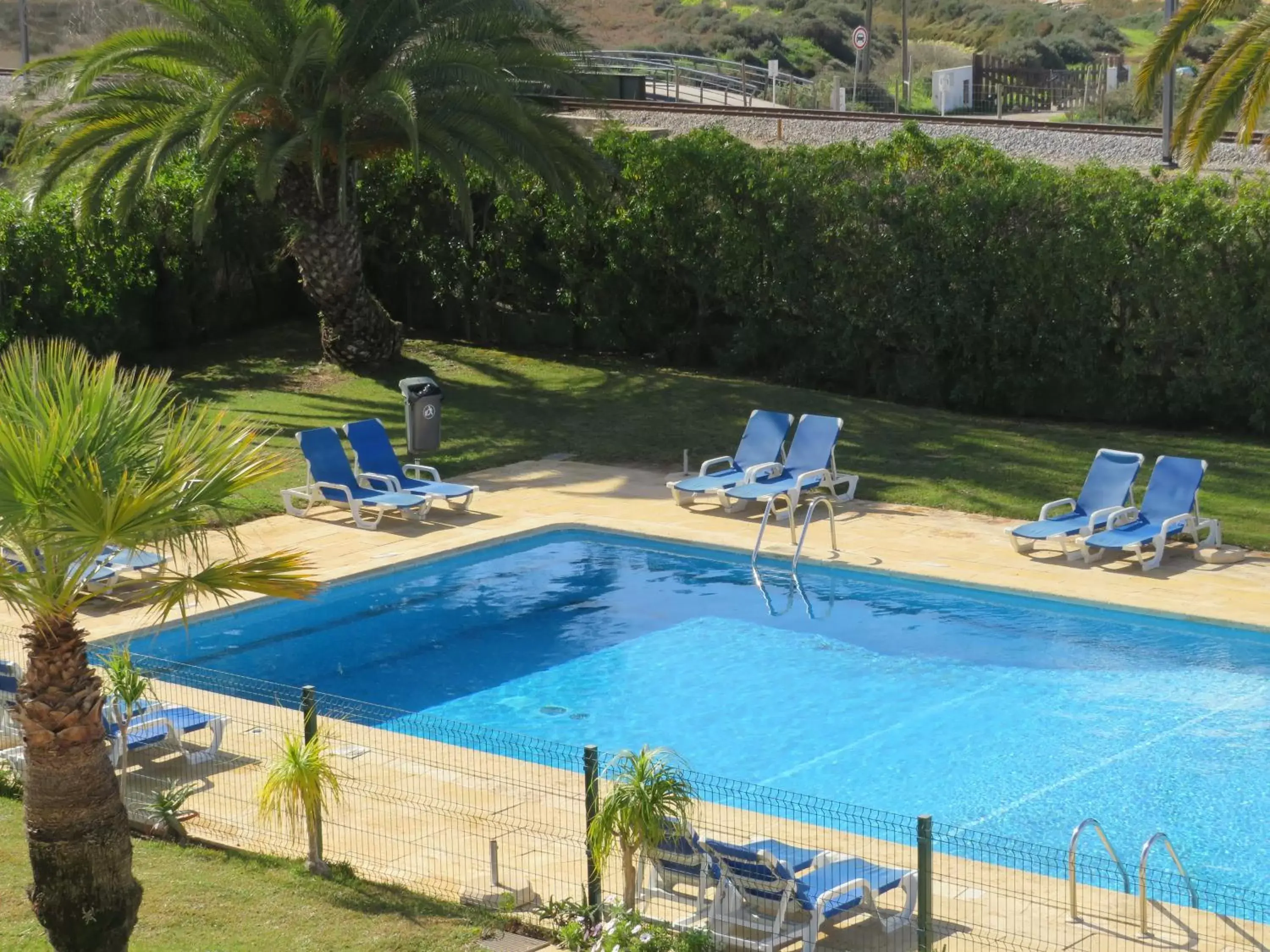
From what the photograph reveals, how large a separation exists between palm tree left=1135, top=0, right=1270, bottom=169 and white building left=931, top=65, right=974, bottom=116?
104ft

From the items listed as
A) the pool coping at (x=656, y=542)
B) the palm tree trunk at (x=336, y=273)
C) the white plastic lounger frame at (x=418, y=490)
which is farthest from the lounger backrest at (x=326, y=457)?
the palm tree trunk at (x=336, y=273)

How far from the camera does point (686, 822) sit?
7.65m

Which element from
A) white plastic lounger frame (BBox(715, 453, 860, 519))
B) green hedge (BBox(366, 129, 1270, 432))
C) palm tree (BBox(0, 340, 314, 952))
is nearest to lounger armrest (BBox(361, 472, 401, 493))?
white plastic lounger frame (BBox(715, 453, 860, 519))

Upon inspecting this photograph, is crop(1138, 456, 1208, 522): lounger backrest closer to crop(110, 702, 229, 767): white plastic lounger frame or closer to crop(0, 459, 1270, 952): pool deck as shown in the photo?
crop(0, 459, 1270, 952): pool deck

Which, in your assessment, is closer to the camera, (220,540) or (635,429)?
(220,540)

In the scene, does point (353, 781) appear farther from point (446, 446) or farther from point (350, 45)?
point (350, 45)

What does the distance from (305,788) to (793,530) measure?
8.73 m

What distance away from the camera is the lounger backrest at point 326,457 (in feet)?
56.2

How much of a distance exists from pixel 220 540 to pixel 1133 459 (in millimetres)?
8650

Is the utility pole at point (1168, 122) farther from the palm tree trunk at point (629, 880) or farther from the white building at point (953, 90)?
the white building at point (953, 90)

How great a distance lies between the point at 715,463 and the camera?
18.9m

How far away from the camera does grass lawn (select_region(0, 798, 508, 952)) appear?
24.8 ft

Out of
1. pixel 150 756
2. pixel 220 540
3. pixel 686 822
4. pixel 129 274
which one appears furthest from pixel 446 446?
pixel 686 822

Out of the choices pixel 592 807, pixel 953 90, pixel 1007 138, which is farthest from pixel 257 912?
pixel 953 90
